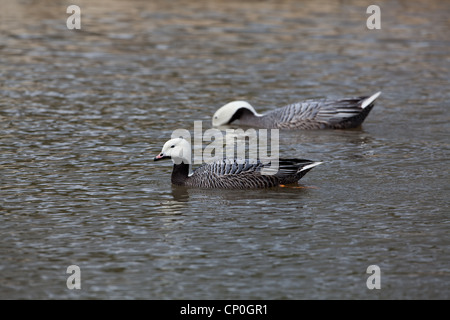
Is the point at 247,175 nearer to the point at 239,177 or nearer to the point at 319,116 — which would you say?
the point at 239,177

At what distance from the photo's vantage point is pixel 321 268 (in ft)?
31.3

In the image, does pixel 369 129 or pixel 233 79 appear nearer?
pixel 369 129

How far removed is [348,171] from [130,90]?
25.6 ft

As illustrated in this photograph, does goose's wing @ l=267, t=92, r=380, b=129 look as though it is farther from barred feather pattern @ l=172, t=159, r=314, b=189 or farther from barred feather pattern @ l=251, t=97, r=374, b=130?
barred feather pattern @ l=172, t=159, r=314, b=189

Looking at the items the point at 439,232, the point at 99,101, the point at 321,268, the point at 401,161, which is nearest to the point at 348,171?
the point at 401,161

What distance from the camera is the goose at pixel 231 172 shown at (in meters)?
12.8

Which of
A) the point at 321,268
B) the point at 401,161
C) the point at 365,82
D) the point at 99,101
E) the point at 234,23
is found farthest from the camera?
the point at 234,23

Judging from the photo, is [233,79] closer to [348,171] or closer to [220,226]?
[348,171]

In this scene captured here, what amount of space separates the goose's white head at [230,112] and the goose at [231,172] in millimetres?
4422

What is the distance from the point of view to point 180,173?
13.0 meters

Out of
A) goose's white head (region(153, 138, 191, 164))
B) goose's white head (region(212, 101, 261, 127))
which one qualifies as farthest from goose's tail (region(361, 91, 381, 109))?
goose's white head (region(153, 138, 191, 164))

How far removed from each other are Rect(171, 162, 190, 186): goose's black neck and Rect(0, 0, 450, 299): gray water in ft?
0.61

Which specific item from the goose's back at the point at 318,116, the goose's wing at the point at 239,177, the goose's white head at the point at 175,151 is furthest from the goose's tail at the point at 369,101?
the goose's white head at the point at 175,151
